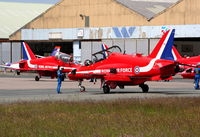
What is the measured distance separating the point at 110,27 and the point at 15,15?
33.6 meters

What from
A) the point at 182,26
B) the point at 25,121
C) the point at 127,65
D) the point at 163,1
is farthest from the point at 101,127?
the point at 163,1

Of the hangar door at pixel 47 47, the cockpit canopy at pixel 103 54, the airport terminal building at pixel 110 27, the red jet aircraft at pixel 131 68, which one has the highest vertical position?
the airport terminal building at pixel 110 27

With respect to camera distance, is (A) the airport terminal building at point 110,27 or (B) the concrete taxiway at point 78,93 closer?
(B) the concrete taxiway at point 78,93

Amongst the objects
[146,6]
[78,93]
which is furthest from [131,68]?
[146,6]

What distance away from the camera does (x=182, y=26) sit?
216 feet

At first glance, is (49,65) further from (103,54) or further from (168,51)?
(168,51)

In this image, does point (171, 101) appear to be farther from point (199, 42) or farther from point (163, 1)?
point (163, 1)

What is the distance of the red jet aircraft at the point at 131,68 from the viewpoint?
3275 cm

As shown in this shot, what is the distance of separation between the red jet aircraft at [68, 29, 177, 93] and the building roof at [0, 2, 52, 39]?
6096cm

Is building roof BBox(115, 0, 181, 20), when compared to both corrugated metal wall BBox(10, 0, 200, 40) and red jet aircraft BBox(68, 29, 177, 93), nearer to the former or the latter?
corrugated metal wall BBox(10, 0, 200, 40)

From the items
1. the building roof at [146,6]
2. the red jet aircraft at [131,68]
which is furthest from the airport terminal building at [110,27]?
the red jet aircraft at [131,68]

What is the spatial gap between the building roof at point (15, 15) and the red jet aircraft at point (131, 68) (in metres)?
61.0

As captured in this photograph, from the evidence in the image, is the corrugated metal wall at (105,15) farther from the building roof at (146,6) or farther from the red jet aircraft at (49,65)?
the red jet aircraft at (49,65)

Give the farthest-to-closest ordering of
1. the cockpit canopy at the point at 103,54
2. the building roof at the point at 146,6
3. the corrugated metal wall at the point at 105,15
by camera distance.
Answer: the building roof at the point at 146,6 < the corrugated metal wall at the point at 105,15 < the cockpit canopy at the point at 103,54
